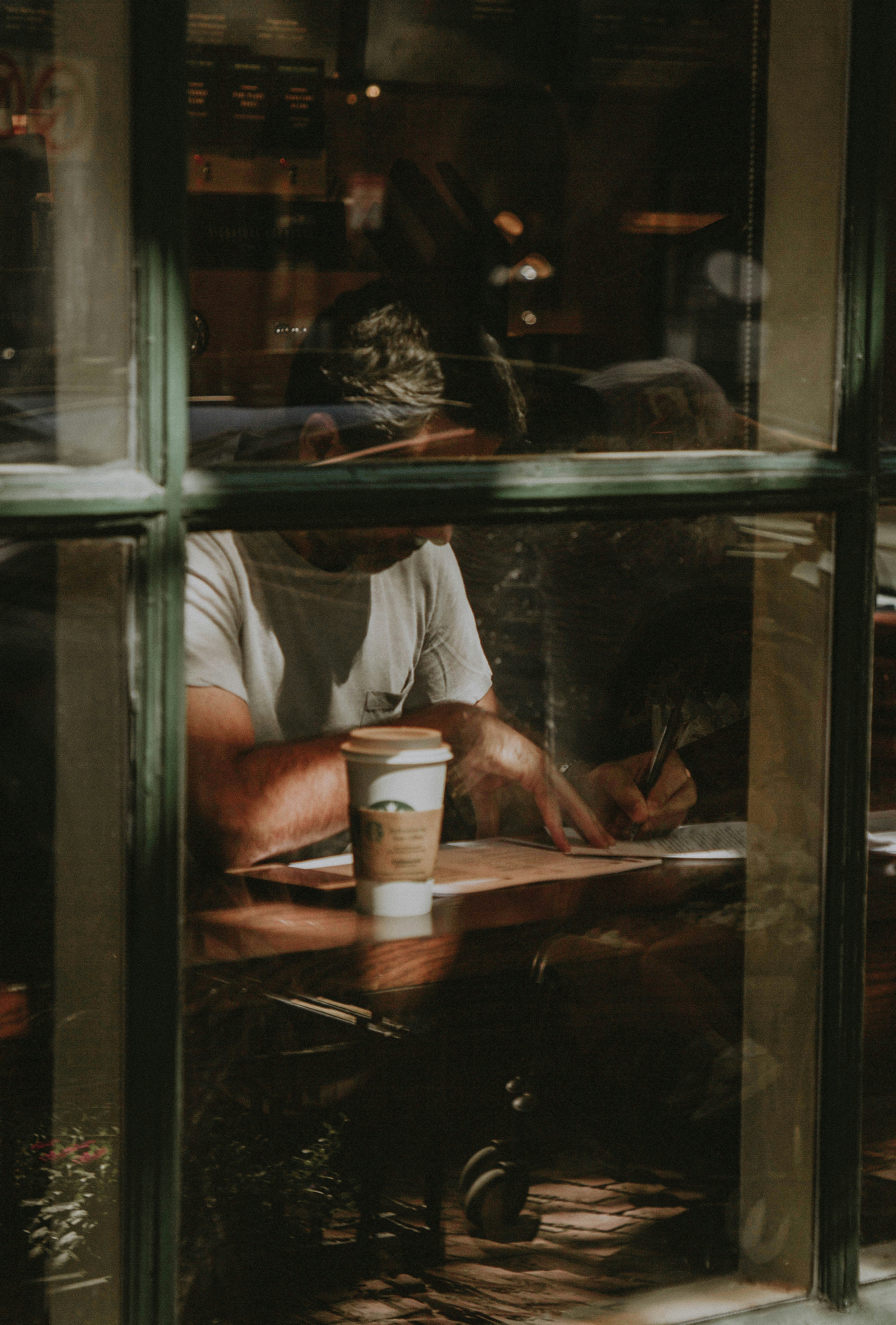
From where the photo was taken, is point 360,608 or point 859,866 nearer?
point 859,866

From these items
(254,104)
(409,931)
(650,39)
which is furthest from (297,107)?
(409,931)

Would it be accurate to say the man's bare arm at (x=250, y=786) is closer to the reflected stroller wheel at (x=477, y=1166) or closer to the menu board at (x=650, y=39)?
the reflected stroller wheel at (x=477, y=1166)

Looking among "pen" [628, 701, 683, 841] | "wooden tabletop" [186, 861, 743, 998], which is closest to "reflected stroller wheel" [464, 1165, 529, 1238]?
"wooden tabletop" [186, 861, 743, 998]

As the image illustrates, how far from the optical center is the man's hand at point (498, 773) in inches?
57.2

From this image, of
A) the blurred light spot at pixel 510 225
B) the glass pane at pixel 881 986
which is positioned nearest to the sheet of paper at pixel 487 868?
the glass pane at pixel 881 986

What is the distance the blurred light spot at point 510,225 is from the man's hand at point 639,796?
0.71 meters

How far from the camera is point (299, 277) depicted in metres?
1.65

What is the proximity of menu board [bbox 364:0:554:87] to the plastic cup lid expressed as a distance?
0.70 metres

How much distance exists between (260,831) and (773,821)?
504 mm

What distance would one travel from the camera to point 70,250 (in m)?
1.02

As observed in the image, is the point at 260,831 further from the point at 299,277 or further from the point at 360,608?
the point at 299,277

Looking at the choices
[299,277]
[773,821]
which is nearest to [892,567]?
[773,821]

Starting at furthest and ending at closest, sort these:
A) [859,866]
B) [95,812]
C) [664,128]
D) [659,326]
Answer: [664,128], [659,326], [859,866], [95,812]

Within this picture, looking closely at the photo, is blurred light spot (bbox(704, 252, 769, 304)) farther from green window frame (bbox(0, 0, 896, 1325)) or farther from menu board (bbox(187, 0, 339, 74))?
menu board (bbox(187, 0, 339, 74))
